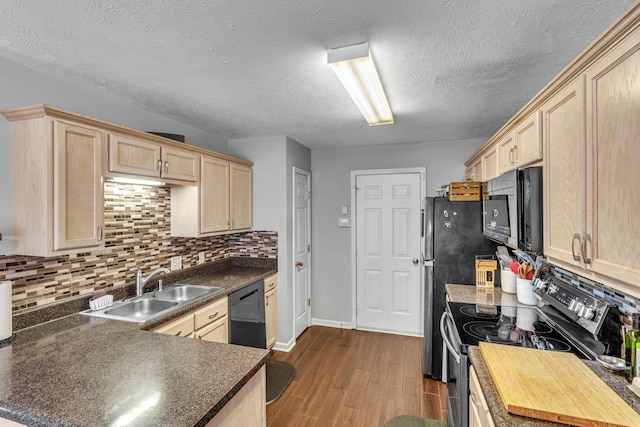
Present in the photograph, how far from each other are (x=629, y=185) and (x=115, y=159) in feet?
8.14

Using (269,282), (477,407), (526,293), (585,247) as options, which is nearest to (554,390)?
(477,407)

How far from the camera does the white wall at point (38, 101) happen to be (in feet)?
5.44

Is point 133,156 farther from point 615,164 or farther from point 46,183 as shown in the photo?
point 615,164

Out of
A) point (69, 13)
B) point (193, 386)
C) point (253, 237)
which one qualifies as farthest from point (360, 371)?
point (69, 13)

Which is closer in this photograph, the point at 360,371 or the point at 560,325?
the point at 560,325

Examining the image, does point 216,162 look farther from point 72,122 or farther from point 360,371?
point 360,371

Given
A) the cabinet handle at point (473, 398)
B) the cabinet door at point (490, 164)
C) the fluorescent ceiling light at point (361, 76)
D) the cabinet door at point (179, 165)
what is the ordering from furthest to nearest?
the cabinet door at point (490, 164), the cabinet door at point (179, 165), the fluorescent ceiling light at point (361, 76), the cabinet handle at point (473, 398)

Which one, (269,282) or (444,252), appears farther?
(269,282)

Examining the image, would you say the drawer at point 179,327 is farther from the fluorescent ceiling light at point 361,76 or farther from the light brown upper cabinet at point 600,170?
the light brown upper cabinet at point 600,170

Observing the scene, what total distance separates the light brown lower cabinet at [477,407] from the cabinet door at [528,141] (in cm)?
116

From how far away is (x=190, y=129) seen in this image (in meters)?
3.02

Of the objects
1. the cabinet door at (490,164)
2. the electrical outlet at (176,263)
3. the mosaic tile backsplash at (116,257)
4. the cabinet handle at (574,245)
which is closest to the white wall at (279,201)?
the mosaic tile backsplash at (116,257)

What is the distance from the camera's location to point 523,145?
1852mm

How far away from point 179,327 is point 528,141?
2466 mm
